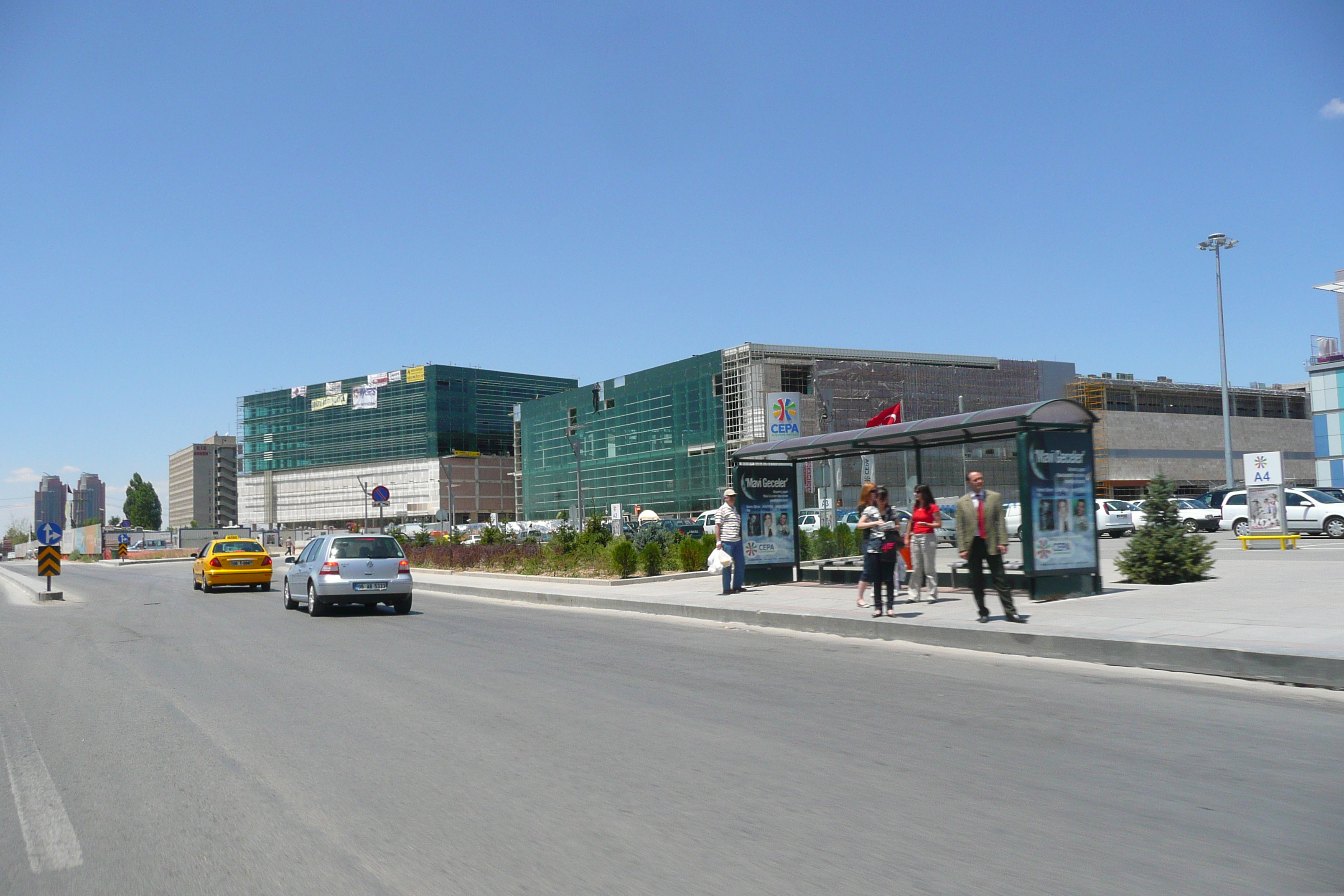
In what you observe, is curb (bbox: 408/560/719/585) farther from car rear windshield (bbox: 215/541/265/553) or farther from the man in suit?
the man in suit

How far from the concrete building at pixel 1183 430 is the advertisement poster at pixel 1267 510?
6411cm

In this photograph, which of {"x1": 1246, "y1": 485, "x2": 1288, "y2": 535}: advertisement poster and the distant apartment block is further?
the distant apartment block

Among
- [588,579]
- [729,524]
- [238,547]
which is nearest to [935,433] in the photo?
[729,524]

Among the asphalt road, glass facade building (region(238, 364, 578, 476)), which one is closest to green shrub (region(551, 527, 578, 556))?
the asphalt road

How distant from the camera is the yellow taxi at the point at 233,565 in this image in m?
27.4

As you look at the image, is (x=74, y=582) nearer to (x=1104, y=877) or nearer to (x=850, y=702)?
(x=850, y=702)

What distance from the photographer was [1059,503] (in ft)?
47.1

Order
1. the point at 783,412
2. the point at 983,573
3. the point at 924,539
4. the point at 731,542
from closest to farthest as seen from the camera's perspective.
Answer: the point at 983,573, the point at 924,539, the point at 731,542, the point at 783,412

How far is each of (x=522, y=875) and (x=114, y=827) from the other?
244 centimetres

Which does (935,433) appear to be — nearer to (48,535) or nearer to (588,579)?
(588,579)

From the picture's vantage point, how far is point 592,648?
40.6 ft

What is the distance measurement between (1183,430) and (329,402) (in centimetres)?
11732

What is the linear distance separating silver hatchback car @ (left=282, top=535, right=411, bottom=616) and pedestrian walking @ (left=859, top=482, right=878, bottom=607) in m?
8.61

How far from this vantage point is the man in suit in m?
12.2
